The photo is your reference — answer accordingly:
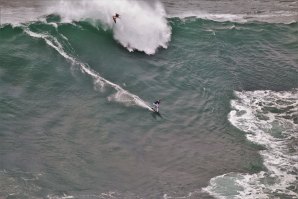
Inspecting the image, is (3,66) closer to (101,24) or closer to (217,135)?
(101,24)

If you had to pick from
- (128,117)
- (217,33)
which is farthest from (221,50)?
(128,117)

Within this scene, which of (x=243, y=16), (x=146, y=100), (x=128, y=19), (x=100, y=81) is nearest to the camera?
(x=146, y=100)

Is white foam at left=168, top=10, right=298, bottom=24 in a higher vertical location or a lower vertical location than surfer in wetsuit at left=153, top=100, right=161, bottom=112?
higher

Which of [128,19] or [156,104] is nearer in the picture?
[156,104]

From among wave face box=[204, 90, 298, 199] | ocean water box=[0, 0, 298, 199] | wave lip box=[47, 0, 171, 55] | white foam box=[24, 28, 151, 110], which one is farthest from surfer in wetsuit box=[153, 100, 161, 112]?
wave lip box=[47, 0, 171, 55]

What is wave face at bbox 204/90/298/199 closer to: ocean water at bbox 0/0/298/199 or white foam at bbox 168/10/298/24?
ocean water at bbox 0/0/298/199

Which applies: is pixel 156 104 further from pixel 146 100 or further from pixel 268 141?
pixel 268 141

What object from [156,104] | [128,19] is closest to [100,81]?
[156,104]
